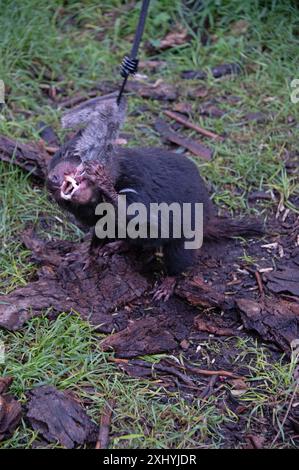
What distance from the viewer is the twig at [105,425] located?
2.92 m

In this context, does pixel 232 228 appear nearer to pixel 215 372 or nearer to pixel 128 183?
pixel 128 183

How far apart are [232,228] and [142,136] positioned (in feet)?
3.71

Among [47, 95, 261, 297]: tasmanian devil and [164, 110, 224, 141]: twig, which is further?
[164, 110, 224, 141]: twig

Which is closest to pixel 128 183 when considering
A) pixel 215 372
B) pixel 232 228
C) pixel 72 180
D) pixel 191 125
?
pixel 72 180

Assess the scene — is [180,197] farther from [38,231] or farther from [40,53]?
[40,53]

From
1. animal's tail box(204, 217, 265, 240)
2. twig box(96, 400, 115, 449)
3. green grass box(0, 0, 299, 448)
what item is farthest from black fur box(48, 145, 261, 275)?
twig box(96, 400, 115, 449)

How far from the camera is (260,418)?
312 cm

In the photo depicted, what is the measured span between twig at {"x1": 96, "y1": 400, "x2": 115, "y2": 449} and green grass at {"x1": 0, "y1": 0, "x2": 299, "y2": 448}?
0.03m

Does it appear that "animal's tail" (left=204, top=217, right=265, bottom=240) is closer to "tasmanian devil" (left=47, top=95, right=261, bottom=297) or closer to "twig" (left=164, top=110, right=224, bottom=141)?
"tasmanian devil" (left=47, top=95, right=261, bottom=297)

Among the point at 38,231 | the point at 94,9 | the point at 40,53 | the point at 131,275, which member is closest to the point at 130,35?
the point at 94,9

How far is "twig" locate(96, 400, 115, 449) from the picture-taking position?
2922mm

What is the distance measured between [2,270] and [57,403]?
1091 millimetres

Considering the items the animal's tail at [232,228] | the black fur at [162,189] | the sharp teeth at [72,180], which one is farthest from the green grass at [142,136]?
the sharp teeth at [72,180]

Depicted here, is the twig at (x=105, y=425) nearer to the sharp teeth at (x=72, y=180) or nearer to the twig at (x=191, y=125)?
the sharp teeth at (x=72, y=180)
